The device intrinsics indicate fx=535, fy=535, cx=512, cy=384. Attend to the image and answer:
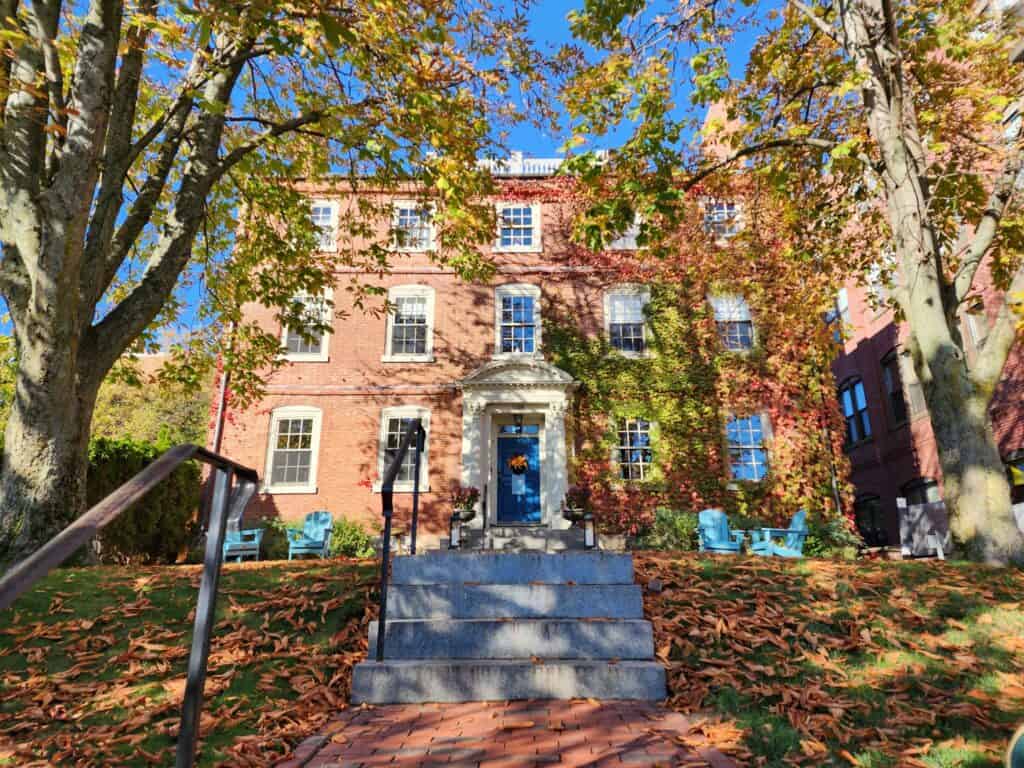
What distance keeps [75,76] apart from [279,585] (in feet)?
19.5

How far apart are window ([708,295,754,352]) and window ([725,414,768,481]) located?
1977 millimetres

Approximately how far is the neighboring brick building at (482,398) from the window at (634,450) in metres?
0.03

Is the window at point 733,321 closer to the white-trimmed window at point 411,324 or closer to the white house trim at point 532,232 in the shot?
the white house trim at point 532,232

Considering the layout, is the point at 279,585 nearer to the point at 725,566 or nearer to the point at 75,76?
the point at 725,566

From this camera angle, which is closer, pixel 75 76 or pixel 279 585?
pixel 279 585

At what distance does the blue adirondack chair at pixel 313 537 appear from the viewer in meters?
11.4

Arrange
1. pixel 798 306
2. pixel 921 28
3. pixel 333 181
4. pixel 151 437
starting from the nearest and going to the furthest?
1. pixel 921 28
2. pixel 333 181
3. pixel 798 306
4. pixel 151 437

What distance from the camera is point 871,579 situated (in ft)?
15.9

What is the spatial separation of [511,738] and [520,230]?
44.0ft

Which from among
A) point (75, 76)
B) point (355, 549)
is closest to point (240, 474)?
point (75, 76)

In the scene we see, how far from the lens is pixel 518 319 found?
1426 centimetres

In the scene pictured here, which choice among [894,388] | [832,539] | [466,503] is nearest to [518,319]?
[466,503]

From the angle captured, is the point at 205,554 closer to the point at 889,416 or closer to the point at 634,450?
the point at 634,450

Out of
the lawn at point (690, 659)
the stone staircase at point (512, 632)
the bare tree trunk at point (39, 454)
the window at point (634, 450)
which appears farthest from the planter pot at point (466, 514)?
the bare tree trunk at point (39, 454)
